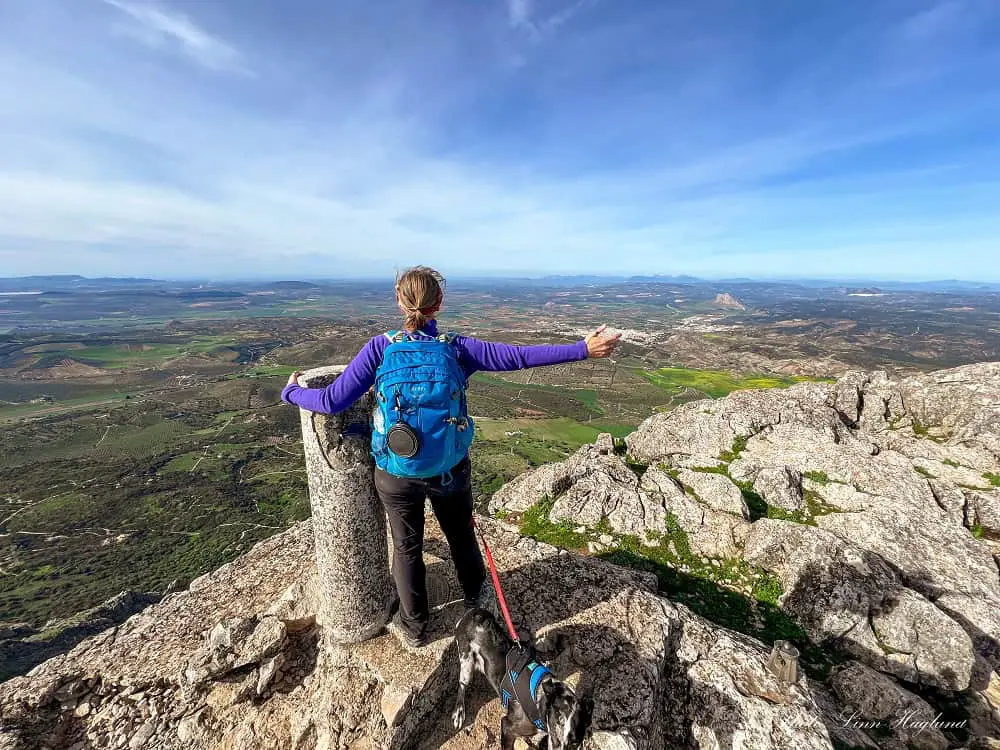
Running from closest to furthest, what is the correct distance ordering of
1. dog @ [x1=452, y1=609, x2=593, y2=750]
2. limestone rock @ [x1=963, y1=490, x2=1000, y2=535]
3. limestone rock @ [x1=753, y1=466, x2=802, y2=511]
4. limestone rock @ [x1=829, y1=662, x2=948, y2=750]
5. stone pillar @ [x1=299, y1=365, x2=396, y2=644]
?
dog @ [x1=452, y1=609, x2=593, y2=750]
stone pillar @ [x1=299, y1=365, x2=396, y2=644]
limestone rock @ [x1=829, y1=662, x2=948, y2=750]
limestone rock @ [x1=963, y1=490, x2=1000, y2=535]
limestone rock @ [x1=753, y1=466, x2=802, y2=511]

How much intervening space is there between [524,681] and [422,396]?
357 cm

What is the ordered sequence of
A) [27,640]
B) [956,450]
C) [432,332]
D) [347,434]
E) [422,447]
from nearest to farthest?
[422,447], [432,332], [347,434], [956,450], [27,640]

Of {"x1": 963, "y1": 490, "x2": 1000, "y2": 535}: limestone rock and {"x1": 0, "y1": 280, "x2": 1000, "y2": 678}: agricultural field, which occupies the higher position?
{"x1": 963, "y1": 490, "x2": 1000, "y2": 535}: limestone rock

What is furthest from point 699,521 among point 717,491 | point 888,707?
point 888,707

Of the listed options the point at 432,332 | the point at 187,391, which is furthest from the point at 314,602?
the point at 187,391

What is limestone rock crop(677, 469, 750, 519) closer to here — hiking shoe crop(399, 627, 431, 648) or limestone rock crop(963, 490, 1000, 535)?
limestone rock crop(963, 490, 1000, 535)

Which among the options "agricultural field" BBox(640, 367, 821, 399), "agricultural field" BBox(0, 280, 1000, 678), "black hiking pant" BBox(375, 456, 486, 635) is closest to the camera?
"black hiking pant" BBox(375, 456, 486, 635)

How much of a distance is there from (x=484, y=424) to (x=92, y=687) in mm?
94923

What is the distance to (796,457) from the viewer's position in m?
16.9

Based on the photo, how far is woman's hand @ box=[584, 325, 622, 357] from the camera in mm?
4914

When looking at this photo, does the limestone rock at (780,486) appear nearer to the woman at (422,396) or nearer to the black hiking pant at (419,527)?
the black hiking pant at (419,527)

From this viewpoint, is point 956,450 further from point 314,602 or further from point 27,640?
point 27,640

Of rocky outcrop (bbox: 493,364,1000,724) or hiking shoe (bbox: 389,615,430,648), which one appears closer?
hiking shoe (bbox: 389,615,430,648)

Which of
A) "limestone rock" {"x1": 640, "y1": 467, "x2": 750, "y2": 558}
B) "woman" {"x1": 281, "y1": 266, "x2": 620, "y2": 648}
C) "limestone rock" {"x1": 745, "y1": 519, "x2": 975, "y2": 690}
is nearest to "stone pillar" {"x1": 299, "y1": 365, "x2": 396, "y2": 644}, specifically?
"woman" {"x1": 281, "y1": 266, "x2": 620, "y2": 648}
